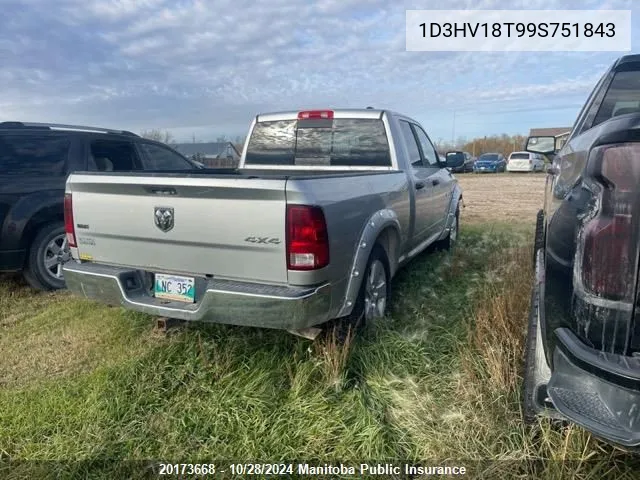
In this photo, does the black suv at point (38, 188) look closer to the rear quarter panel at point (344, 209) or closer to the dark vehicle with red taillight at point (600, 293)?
the rear quarter panel at point (344, 209)

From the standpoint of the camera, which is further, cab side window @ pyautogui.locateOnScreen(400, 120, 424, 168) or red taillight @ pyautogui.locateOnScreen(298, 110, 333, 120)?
cab side window @ pyautogui.locateOnScreen(400, 120, 424, 168)

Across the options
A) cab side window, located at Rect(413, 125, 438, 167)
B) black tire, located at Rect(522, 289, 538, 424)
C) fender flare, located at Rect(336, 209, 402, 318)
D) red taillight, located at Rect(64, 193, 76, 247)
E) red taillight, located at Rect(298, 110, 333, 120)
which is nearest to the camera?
black tire, located at Rect(522, 289, 538, 424)

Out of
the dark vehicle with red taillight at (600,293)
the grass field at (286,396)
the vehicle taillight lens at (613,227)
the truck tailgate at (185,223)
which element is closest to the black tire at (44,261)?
the grass field at (286,396)

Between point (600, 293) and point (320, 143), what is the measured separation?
3375 mm

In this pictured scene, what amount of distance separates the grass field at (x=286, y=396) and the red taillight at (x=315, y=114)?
6.53 feet

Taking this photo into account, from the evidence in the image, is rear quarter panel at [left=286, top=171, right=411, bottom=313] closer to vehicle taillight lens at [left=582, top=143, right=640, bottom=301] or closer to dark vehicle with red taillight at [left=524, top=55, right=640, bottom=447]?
dark vehicle with red taillight at [left=524, top=55, right=640, bottom=447]

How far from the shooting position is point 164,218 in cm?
296

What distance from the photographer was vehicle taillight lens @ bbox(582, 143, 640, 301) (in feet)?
4.96

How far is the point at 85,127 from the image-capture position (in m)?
5.74

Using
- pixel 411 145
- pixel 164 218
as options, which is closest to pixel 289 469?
pixel 164 218

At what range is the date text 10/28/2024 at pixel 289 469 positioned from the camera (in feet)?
7.77

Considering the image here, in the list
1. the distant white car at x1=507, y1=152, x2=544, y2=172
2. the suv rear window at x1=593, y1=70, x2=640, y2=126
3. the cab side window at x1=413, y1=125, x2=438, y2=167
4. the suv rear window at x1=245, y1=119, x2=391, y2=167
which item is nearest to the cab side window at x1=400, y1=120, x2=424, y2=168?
the cab side window at x1=413, y1=125, x2=438, y2=167

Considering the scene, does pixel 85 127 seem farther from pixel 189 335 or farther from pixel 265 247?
pixel 265 247

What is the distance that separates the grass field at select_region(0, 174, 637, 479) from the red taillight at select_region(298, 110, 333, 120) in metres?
1.99
